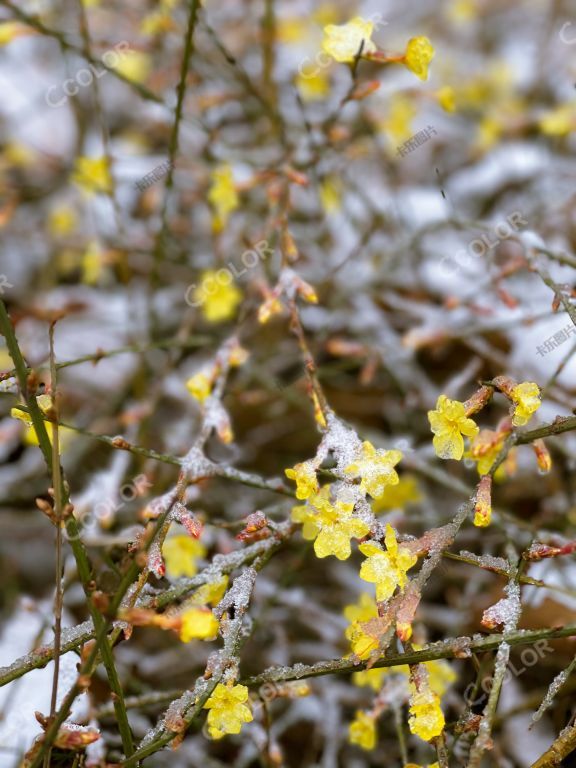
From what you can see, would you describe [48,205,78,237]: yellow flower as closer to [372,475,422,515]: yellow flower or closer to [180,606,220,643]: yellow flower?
[372,475,422,515]: yellow flower

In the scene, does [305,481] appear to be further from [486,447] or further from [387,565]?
[486,447]

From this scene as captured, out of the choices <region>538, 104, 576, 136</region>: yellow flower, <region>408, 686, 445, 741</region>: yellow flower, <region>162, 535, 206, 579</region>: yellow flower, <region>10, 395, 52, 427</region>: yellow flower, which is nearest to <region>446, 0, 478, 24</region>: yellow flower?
<region>538, 104, 576, 136</region>: yellow flower

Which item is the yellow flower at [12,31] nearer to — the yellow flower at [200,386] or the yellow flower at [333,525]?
the yellow flower at [200,386]

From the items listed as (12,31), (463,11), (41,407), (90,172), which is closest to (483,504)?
(41,407)

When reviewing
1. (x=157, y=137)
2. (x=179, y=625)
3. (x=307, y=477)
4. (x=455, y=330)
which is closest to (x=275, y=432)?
(x=455, y=330)

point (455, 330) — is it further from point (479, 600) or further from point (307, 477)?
point (307, 477)
